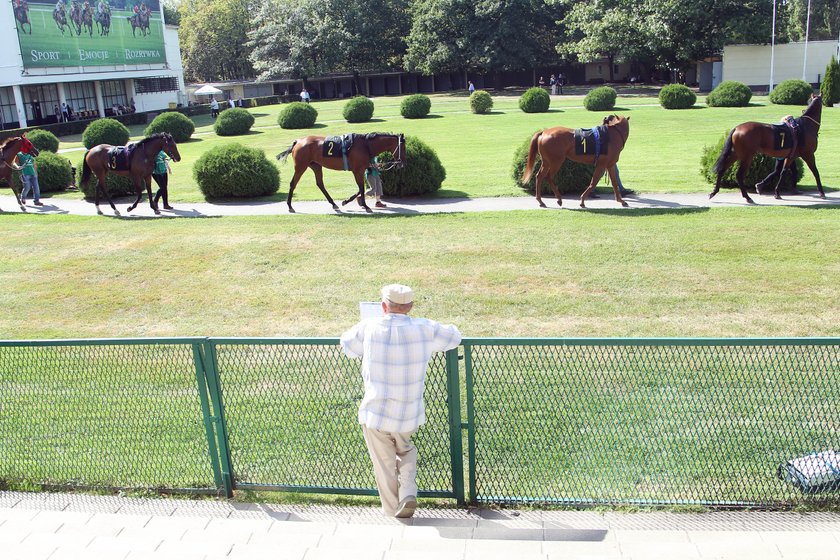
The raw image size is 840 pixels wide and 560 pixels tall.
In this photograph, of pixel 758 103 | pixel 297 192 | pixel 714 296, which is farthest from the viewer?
pixel 758 103

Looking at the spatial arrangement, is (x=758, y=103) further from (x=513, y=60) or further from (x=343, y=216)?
(x=343, y=216)

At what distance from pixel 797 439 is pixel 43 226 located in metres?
16.5

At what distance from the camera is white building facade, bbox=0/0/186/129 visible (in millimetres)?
52312

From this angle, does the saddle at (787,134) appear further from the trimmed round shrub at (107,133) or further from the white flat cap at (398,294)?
the trimmed round shrub at (107,133)

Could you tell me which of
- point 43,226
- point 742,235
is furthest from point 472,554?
point 43,226

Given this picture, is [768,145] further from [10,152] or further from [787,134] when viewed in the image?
[10,152]

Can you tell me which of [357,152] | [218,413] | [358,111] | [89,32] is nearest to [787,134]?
[357,152]

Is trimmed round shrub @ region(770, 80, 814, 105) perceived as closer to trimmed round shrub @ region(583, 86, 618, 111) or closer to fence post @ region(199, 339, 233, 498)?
trimmed round shrub @ region(583, 86, 618, 111)

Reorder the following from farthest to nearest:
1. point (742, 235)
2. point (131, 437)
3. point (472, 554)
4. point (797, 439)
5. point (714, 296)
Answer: point (742, 235) < point (714, 296) < point (131, 437) < point (797, 439) < point (472, 554)

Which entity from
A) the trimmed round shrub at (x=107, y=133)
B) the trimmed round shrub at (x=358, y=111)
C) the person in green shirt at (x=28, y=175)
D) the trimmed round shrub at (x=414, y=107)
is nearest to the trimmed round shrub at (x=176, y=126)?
the trimmed round shrub at (x=107, y=133)

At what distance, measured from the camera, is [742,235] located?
13.7 m

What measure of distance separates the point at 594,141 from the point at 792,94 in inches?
1069

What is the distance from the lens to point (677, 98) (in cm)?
3969

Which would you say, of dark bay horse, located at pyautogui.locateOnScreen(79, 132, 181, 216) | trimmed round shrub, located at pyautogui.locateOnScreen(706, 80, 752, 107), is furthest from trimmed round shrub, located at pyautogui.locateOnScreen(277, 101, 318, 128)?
dark bay horse, located at pyautogui.locateOnScreen(79, 132, 181, 216)
